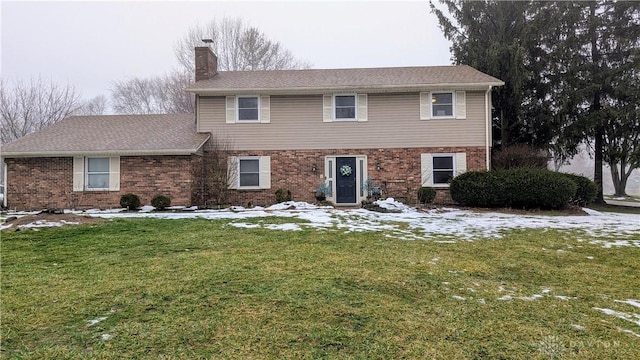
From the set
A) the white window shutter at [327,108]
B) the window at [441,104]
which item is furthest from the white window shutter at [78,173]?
the window at [441,104]

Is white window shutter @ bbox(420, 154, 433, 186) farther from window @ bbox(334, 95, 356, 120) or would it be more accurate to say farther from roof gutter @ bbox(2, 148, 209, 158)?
roof gutter @ bbox(2, 148, 209, 158)

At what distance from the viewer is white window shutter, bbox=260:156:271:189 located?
15.0m

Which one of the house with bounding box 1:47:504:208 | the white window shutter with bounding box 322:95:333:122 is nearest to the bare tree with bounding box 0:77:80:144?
the house with bounding box 1:47:504:208

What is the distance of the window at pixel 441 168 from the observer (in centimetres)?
1481

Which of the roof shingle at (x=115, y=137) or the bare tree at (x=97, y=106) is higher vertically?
the bare tree at (x=97, y=106)

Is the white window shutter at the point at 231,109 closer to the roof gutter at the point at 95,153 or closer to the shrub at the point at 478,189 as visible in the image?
the roof gutter at the point at 95,153

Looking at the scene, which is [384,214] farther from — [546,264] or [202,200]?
[202,200]

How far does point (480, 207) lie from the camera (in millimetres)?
12945

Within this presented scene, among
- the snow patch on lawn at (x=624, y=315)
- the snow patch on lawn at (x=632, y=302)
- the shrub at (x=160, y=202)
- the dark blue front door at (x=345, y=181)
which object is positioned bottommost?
the snow patch on lawn at (x=632, y=302)

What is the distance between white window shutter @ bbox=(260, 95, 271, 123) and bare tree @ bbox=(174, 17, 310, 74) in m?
14.9

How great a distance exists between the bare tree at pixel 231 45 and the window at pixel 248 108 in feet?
47.8

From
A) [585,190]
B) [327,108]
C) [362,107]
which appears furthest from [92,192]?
[585,190]

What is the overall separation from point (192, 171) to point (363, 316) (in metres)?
11.8

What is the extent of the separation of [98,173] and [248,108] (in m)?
6.24
